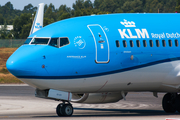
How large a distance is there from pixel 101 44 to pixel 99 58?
702 millimetres

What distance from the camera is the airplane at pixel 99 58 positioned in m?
18.5

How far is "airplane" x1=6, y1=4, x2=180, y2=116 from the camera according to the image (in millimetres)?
18531

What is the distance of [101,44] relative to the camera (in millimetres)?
19203

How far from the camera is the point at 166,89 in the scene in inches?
830

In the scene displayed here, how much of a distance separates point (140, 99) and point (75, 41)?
13863 millimetres

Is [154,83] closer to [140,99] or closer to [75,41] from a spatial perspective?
[75,41]

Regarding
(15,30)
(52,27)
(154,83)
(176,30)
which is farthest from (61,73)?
(15,30)

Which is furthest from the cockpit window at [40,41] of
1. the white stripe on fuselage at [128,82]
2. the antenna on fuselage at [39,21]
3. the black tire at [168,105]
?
the antenna on fuselage at [39,21]

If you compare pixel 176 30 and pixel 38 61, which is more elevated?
pixel 176 30

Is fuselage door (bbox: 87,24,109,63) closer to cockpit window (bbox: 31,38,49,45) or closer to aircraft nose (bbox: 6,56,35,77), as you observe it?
cockpit window (bbox: 31,38,49,45)

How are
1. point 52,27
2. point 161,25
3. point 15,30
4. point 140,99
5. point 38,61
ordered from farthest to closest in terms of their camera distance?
point 15,30 → point 140,99 → point 161,25 → point 52,27 → point 38,61

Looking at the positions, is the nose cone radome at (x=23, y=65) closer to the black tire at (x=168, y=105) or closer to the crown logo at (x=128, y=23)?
the crown logo at (x=128, y=23)

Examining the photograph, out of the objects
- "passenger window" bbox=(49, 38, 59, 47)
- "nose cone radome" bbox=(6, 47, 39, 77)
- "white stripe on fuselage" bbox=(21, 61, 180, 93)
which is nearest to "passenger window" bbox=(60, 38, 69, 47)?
"passenger window" bbox=(49, 38, 59, 47)

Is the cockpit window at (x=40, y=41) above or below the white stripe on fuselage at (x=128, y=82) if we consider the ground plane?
above
